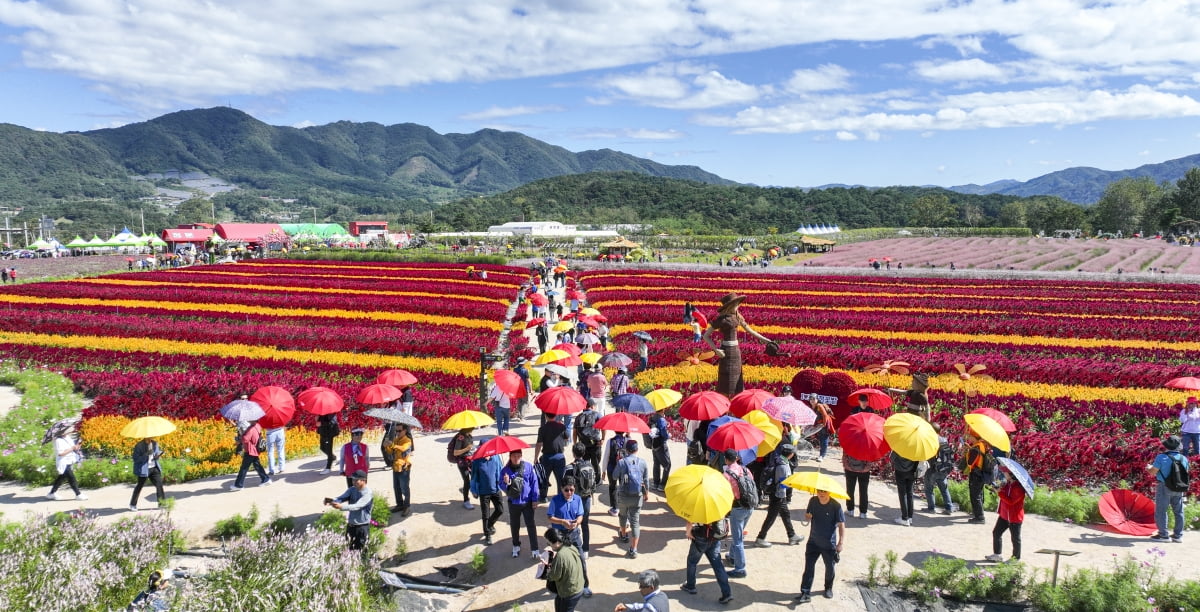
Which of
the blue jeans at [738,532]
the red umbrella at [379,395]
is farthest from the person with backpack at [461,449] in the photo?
the blue jeans at [738,532]

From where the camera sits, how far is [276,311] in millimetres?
29625

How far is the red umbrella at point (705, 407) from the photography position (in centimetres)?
1027

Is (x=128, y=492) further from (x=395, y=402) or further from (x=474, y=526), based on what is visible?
(x=474, y=526)

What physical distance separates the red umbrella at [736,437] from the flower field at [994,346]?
4476 mm

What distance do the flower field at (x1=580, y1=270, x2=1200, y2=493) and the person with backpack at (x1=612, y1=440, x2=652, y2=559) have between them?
18.1 feet

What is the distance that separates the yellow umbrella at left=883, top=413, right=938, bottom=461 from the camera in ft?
28.7

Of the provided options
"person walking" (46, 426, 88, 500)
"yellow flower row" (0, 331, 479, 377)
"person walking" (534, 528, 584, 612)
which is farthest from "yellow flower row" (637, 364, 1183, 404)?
"person walking" (46, 426, 88, 500)

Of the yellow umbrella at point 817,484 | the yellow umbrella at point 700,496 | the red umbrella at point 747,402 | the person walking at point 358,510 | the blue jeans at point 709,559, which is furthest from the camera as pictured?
the red umbrella at point 747,402

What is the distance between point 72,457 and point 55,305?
24.8 meters

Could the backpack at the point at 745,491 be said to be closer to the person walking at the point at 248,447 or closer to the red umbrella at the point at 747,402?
the red umbrella at the point at 747,402

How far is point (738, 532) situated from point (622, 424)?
7.08 feet

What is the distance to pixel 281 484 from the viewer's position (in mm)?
11727

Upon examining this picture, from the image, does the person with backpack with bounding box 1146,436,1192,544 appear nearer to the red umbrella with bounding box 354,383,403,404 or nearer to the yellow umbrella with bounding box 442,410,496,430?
the yellow umbrella with bounding box 442,410,496,430

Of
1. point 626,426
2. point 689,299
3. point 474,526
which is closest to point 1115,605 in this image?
point 626,426
